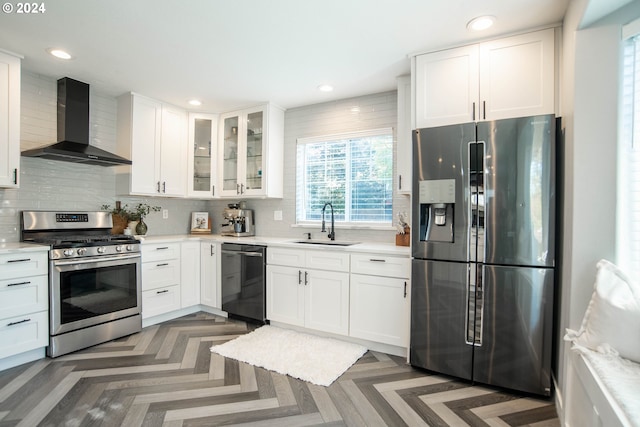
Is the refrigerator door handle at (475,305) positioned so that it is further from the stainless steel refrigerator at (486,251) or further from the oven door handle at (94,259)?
the oven door handle at (94,259)

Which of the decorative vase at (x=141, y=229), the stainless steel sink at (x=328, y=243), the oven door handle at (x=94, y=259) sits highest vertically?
the decorative vase at (x=141, y=229)

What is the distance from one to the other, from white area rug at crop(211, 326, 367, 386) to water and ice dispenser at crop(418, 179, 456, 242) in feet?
3.82

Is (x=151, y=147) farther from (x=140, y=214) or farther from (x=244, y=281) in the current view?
(x=244, y=281)

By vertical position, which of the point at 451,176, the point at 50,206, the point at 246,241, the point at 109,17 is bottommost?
the point at 246,241

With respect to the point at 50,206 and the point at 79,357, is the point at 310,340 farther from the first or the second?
the point at 50,206

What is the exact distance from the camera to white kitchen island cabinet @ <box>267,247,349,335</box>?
2.98 metres

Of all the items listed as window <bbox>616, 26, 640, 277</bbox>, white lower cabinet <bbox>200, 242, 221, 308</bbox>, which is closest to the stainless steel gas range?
white lower cabinet <bbox>200, 242, 221, 308</bbox>

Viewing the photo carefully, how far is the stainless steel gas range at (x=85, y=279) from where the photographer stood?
272 cm

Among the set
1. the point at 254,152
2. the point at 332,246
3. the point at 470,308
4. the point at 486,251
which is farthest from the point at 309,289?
the point at 254,152

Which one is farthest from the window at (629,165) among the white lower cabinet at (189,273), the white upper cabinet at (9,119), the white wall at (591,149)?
the white upper cabinet at (9,119)

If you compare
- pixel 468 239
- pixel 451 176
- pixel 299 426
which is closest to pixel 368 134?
pixel 451 176

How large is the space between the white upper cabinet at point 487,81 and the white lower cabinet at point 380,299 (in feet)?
3.79

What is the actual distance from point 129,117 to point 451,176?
10.7 ft

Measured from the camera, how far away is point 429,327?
2.42 meters
